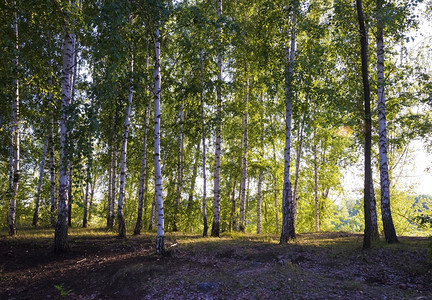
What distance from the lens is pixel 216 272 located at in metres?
7.91

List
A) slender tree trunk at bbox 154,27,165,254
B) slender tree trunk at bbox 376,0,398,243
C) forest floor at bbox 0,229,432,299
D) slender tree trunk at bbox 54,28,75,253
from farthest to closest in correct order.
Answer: slender tree trunk at bbox 376,0,398,243, slender tree trunk at bbox 54,28,75,253, slender tree trunk at bbox 154,27,165,254, forest floor at bbox 0,229,432,299

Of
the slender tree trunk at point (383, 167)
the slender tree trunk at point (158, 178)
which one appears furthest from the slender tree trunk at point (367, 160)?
the slender tree trunk at point (158, 178)

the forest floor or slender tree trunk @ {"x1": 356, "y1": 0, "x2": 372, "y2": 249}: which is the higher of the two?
slender tree trunk @ {"x1": 356, "y1": 0, "x2": 372, "y2": 249}

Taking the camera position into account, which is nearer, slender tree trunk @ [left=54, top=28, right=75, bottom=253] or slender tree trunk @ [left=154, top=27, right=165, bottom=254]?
slender tree trunk @ [left=154, top=27, right=165, bottom=254]

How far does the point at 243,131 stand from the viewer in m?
18.5

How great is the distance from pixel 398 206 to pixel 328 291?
2625cm

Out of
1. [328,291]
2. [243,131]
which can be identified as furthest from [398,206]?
[328,291]

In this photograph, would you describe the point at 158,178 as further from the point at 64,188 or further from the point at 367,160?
the point at 367,160

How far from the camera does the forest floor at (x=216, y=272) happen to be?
21.4 ft

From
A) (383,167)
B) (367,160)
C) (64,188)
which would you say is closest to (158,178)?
(64,188)

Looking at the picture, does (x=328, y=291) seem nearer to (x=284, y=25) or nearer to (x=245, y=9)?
(x=284, y=25)

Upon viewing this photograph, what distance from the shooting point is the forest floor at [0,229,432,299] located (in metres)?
6.53

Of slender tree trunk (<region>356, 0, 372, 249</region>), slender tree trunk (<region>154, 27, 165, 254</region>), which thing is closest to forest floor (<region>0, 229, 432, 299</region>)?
slender tree trunk (<region>154, 27, 165, 254</region>)

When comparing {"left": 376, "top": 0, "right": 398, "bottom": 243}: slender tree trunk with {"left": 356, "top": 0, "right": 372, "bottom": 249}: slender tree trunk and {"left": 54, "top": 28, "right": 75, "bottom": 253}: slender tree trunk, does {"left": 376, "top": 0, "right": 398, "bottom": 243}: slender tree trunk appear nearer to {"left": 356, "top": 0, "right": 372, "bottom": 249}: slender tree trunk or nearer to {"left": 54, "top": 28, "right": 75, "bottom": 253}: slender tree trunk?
{"left": 356, "top": 0, "right": 372, "bottom": 249}: slender tree trunk
